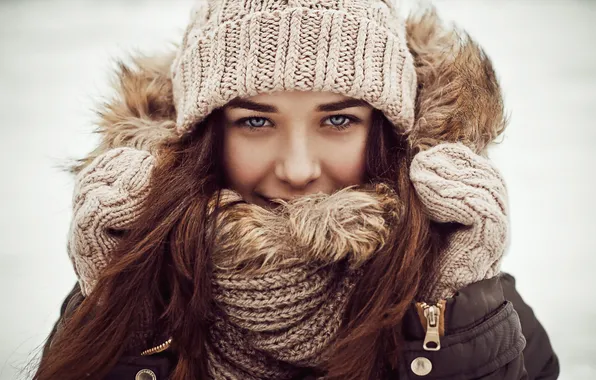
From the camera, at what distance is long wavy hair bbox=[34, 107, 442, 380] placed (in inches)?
39.2

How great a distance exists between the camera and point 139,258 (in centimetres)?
105

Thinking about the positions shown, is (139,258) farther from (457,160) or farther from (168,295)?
(457,160)

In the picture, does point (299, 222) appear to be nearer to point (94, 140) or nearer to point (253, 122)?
point (253, 122)

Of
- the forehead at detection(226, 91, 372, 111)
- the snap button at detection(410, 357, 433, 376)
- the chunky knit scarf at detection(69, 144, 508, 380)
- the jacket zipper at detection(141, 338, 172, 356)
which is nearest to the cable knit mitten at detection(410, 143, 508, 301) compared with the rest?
the chunky knit scarf at detection(69, 144, 508, 380)

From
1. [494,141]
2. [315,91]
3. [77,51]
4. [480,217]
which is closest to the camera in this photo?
[480,217]

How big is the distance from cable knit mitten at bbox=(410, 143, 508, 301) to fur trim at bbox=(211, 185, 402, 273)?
0.27 feet


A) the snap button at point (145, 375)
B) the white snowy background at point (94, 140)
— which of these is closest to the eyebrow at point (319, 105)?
the white snowy background at point (94, 140)

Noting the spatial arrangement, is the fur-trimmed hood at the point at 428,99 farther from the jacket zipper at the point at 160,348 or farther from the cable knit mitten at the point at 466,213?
the jacket zipper at the point at 160,348

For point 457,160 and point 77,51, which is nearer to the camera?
point 457,160

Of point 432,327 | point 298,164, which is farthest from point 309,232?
point 432,327

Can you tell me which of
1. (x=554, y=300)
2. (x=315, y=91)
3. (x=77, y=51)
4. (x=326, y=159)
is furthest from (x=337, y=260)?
(x=77, y=51)

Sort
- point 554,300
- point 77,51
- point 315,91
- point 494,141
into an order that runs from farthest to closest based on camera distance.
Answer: point 77,51, point 554,300, point 494,141, point 315,91

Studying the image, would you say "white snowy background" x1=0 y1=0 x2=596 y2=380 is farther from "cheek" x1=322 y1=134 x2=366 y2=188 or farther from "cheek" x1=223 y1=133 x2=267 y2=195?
"cheek" x1=223 y1=133 x2=267 y2=195

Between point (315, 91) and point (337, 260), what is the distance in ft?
1.12
